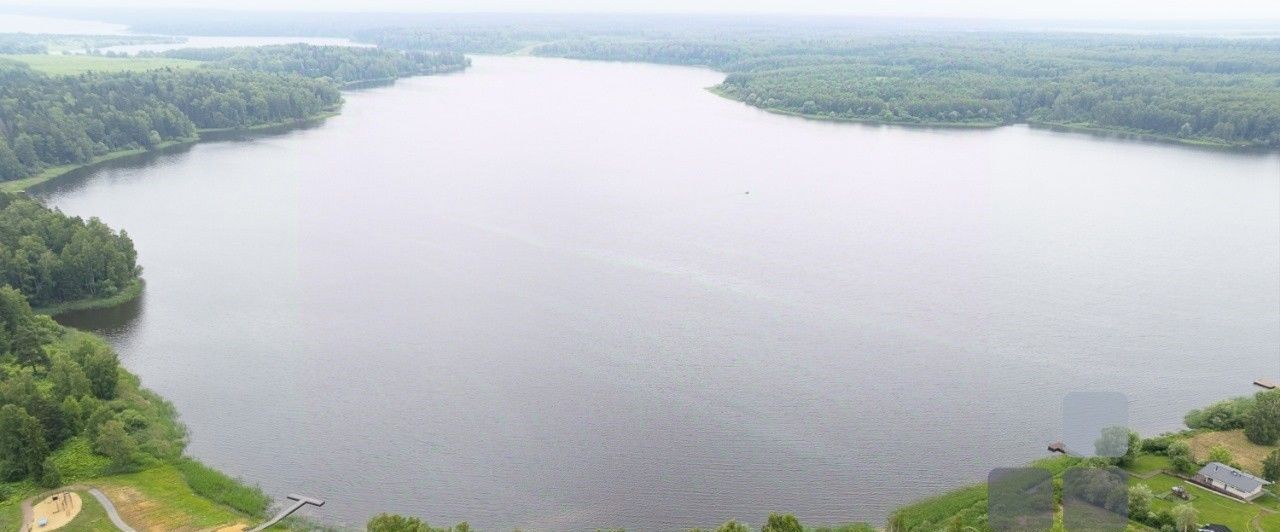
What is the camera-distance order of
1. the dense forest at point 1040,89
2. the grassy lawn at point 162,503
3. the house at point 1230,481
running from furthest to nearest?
1. the dense forest at point 1040,89
2. the house at point 1230,481
3. the grassy lawn at point 162,503

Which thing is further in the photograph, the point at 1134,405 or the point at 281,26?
the point at 281,26

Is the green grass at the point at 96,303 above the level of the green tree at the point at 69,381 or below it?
below

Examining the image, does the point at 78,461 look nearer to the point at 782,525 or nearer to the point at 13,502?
the point at 13,502

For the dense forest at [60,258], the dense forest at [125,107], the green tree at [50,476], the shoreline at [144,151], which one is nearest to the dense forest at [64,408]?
the green tree at [50,476]

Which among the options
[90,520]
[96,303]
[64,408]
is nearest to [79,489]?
[90,520]

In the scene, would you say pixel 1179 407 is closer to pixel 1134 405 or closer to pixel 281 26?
pixel 1134 405

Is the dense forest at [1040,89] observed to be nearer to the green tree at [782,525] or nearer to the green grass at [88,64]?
the green grass at [88,64]

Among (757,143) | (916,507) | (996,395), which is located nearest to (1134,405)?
(996,395)
